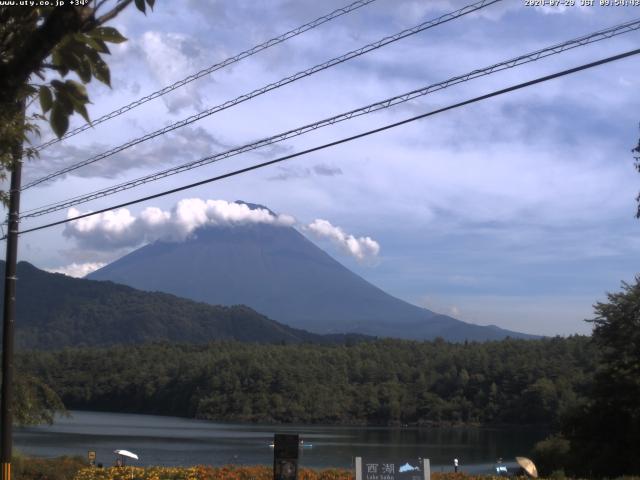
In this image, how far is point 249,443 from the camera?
6344 centimetres

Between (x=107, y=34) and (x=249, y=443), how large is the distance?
203 ft

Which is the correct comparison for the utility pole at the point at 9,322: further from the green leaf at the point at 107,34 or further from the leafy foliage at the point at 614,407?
the leafy foliage at the point at 614,407

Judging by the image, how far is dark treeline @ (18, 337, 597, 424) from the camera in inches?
3563

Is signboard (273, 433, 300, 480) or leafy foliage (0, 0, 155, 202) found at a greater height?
leafy foliage (0, 0, 155, 202)

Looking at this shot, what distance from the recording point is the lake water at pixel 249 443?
156ft

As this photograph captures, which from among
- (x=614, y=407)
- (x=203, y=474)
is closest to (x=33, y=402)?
(x=203, y=474)

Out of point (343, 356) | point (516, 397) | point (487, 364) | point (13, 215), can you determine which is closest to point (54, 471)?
point (13, 215)

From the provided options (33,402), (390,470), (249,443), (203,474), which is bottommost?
(249,443)

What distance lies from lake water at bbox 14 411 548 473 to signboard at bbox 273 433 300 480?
25713 millimetres

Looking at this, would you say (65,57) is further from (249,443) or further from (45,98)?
(249,443)

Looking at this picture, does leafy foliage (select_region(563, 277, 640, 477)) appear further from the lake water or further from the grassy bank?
the grassy bank

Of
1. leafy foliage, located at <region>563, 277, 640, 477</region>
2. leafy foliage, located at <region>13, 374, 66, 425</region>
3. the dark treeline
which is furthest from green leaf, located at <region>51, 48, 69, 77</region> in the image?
the dark treeline

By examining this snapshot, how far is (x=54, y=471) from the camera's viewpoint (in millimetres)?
20250

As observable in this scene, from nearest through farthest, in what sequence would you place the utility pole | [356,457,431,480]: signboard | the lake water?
1. [356,457,431,480]: signboard
2. the utility pole
3. the lake water
